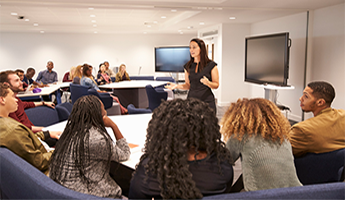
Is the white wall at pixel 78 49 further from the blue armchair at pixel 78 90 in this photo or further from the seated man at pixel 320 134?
the seated man at pixel 320 134

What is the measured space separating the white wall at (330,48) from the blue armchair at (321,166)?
162 inches

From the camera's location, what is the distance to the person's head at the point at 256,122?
4.47 feet

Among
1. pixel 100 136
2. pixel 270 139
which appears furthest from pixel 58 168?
pixel 270 139

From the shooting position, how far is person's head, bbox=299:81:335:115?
6.65 ft

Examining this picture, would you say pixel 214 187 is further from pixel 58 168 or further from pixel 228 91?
pixel 228 91

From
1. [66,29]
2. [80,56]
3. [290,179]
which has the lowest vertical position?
[290,179]

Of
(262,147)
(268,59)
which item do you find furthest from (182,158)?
(268,59)

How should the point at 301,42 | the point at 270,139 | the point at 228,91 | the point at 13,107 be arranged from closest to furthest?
1. the point at 270,139
2. the point at 13,107
3. the point at 301,42
4. the point at 228,91

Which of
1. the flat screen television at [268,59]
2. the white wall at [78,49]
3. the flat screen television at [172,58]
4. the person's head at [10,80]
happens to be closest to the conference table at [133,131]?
the person's head at [10,80]

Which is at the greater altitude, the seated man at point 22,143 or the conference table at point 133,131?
the seated man at point 22,143

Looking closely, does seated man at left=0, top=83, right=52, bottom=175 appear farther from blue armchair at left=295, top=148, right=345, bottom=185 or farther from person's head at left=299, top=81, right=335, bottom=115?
person's head at left=299, top=81, right=335, bottom=115

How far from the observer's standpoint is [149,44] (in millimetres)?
14109

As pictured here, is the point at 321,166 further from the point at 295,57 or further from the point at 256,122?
the point at 295,57

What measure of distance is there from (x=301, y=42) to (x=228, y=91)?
9.29 ft
